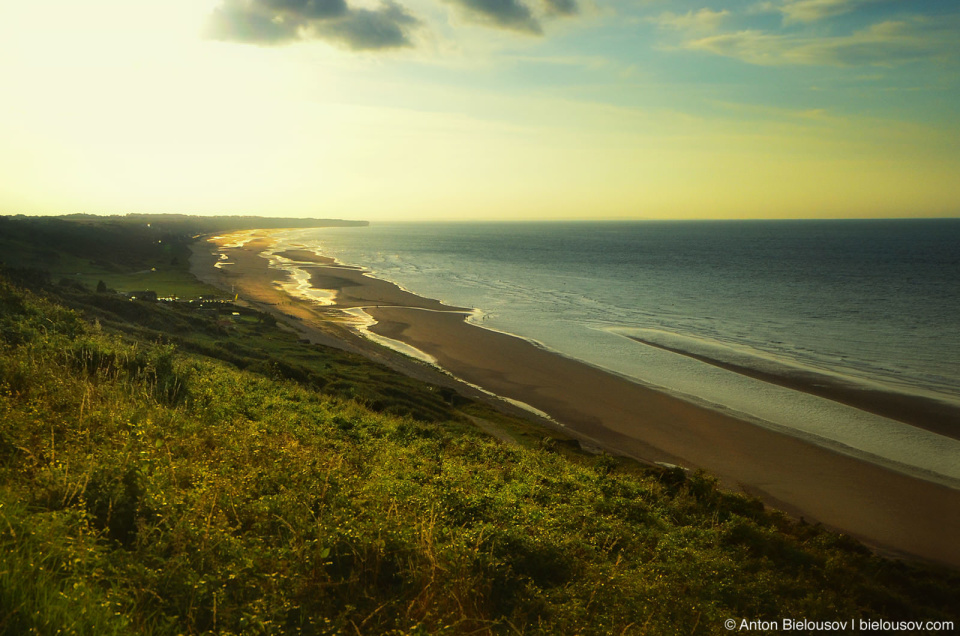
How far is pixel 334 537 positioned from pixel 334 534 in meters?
0.11

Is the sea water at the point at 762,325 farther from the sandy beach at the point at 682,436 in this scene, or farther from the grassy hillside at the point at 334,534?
the grassy hillside at the point at 334,534

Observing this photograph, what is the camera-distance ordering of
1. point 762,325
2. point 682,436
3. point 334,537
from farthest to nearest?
point 762,325 < point 682,436 < point 334,537

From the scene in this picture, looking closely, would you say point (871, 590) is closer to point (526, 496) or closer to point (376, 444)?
point (526, 496)

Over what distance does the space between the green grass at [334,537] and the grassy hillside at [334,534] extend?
0.03 m

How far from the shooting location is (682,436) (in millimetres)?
25141

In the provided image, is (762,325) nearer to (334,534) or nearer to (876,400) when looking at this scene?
(876,400)

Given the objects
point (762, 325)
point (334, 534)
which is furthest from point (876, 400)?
point (334, 534)

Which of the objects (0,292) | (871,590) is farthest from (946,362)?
(0,292)

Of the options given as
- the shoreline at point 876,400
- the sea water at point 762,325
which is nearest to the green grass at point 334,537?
the sea water at point 762,325

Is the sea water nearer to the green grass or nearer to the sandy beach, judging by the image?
the sandy beach

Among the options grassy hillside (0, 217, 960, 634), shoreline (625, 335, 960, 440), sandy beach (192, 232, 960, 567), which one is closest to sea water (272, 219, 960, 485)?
shoreline (625, 335, 960, 440)

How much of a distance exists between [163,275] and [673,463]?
69458 mm

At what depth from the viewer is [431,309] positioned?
57.8m

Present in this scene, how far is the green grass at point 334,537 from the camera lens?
18.1ft
